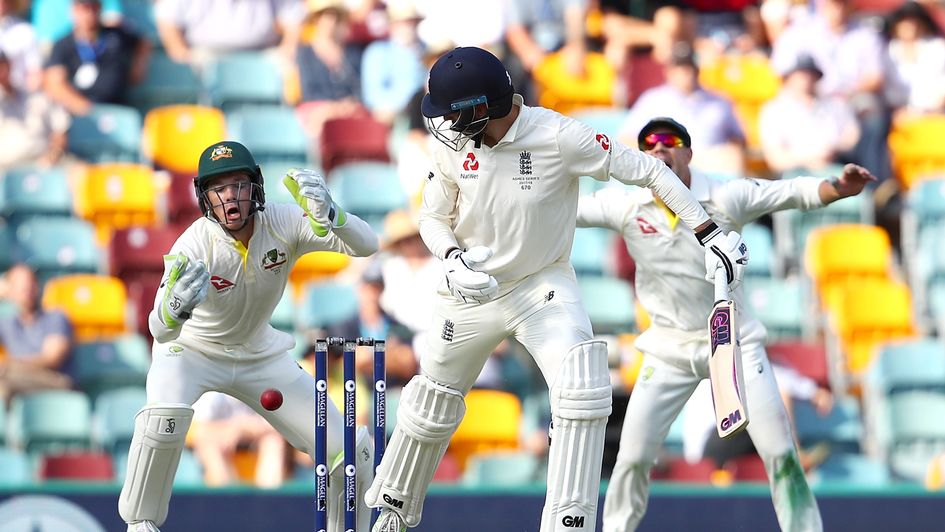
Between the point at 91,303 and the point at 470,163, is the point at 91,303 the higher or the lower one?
the higher one

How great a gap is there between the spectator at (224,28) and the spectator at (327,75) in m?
0.38

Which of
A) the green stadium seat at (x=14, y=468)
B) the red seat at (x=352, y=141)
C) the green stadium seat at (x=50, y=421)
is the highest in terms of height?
the red seat at (x=352, y=141)

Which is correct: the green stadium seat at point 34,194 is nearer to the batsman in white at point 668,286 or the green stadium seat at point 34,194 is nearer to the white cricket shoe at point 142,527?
the white cricket shoe at point 142,527

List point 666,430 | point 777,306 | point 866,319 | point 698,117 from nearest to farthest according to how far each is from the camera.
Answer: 1. point 666,430
2. point 777,306
3. point 866,319
4. point 698,117

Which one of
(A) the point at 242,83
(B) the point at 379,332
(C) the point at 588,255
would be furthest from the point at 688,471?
(A) the point at 242,83

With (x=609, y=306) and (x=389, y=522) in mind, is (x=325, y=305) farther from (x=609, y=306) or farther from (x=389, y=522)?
(x=389, y=522)

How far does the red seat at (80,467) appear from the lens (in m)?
8.46

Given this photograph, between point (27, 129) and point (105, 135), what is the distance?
1.73 ft

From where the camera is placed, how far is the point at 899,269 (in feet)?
34.3

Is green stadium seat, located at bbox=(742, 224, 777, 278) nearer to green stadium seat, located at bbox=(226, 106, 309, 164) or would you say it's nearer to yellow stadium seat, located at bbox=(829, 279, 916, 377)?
yellow stadium seat, located at bbox=(829, 279, 916, 377)

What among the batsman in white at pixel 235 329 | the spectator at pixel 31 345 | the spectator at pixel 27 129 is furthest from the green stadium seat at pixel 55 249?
the batsman in white at pixel 235 329

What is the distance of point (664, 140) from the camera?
22.1ft

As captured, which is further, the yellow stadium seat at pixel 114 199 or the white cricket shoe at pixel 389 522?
the yellow stadium seat at pixel 114 199

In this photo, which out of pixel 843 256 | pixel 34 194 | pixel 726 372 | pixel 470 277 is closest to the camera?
pixel 470 277
